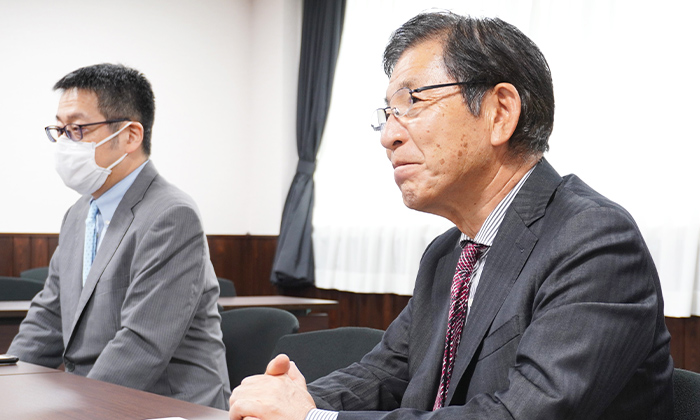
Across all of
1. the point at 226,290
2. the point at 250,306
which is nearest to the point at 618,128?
the point at 250,306

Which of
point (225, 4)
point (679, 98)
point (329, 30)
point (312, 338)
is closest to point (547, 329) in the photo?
point (312, 338)

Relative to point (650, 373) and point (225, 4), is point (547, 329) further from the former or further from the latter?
point (225, 4)

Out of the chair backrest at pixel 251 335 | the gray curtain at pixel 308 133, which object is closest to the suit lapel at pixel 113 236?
the chair backrest at pixel 251 335

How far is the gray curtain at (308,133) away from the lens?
556cm

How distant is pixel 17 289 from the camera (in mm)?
3602

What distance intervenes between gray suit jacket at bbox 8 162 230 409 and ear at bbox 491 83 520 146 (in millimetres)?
1134

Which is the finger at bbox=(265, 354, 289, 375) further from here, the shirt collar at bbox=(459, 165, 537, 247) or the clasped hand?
the shirt collar at bbox=(459, 165, 537, 247)

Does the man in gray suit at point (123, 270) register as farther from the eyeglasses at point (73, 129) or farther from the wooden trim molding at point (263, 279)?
the wooden trim molding at point (263, 279)

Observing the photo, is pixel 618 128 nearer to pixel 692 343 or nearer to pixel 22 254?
pixel 692 343

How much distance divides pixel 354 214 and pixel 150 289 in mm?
3279

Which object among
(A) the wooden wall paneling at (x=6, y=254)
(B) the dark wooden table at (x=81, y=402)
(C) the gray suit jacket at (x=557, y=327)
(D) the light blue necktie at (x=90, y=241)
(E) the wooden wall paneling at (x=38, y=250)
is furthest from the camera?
(E) the wooden wall paneling at (x=38, y=250)

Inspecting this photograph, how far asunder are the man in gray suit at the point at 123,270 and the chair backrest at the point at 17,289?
1191mm

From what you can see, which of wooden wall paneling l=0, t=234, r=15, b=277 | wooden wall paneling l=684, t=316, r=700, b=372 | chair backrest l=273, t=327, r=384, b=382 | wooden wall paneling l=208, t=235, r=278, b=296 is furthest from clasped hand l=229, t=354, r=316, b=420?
wooden wall paneling l=208, t=235, r=278, b=296

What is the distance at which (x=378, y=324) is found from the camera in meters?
5.12
